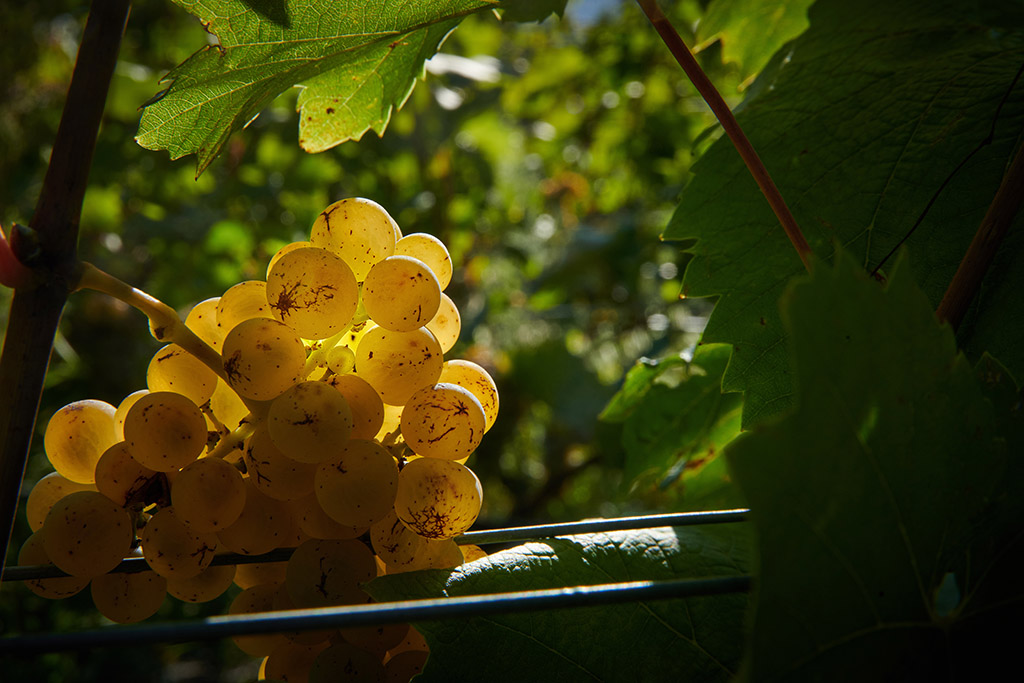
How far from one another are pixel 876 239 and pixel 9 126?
2.47 meters

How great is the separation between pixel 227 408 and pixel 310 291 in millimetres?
104

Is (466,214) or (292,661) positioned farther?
(466,214)

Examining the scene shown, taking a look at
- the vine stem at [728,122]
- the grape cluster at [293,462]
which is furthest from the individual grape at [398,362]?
the vine stem at [728,122]

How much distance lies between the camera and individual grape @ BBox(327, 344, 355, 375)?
1.36ft

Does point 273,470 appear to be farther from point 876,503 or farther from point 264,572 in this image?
point 876,503

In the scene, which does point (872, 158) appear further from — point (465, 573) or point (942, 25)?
point (465, 573)

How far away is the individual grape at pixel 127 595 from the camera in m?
0.39

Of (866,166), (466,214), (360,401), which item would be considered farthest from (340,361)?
(466,214)

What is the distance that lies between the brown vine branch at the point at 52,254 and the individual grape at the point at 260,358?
8 cm

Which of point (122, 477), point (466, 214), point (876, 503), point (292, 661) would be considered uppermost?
point (876, 503)

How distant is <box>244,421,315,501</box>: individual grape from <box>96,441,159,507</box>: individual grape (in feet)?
0.18

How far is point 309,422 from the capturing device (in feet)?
1.15

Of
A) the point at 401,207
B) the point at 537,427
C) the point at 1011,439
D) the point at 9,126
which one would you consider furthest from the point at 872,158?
the point at 9,126

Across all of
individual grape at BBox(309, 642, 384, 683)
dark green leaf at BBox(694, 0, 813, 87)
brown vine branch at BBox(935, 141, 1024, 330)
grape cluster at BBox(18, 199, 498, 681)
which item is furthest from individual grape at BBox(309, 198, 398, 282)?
dark green leaf at BBox(694, 0, 813, 87)
